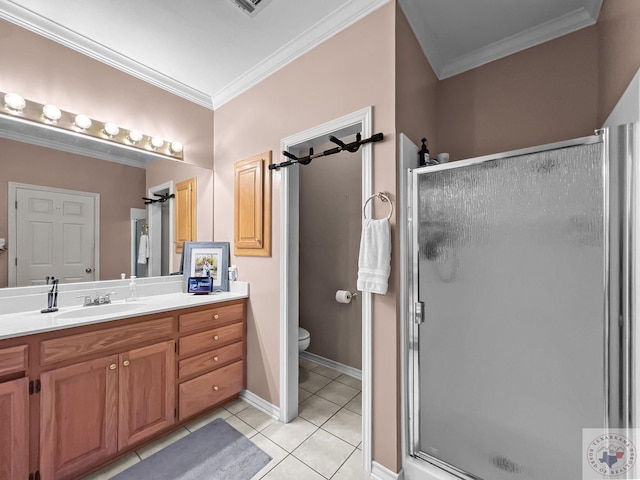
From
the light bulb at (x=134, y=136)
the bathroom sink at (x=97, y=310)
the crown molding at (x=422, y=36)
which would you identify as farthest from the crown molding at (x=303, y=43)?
the bathroom sink at (x=97, y=310)

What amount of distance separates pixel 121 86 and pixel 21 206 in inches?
42.9

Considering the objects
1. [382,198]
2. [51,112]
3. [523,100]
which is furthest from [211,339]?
[523,100]

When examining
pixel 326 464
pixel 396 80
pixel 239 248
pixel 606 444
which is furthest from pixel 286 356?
pixel 396 80

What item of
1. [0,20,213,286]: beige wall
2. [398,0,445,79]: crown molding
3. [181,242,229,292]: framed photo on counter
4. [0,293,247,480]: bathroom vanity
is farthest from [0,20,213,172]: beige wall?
[398,0,445,79]: crown molding

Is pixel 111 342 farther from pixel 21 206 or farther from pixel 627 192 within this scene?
pixel 627 192

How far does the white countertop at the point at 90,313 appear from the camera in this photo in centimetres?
128

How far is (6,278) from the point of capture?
1577mm

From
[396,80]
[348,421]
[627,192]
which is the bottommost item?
[348,421]

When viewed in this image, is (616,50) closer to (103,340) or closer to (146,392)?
(103,340)

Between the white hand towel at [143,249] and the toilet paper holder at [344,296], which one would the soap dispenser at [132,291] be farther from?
the toilet paper holder at [344,296]

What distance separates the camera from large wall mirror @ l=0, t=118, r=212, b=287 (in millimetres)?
1613

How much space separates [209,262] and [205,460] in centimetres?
139

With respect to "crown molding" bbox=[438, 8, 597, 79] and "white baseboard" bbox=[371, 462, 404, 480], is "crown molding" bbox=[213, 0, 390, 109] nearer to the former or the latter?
"crown molding" bbox=[438, 8, 597, 79]

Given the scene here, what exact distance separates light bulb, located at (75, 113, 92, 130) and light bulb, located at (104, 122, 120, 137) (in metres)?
A: 0.10
